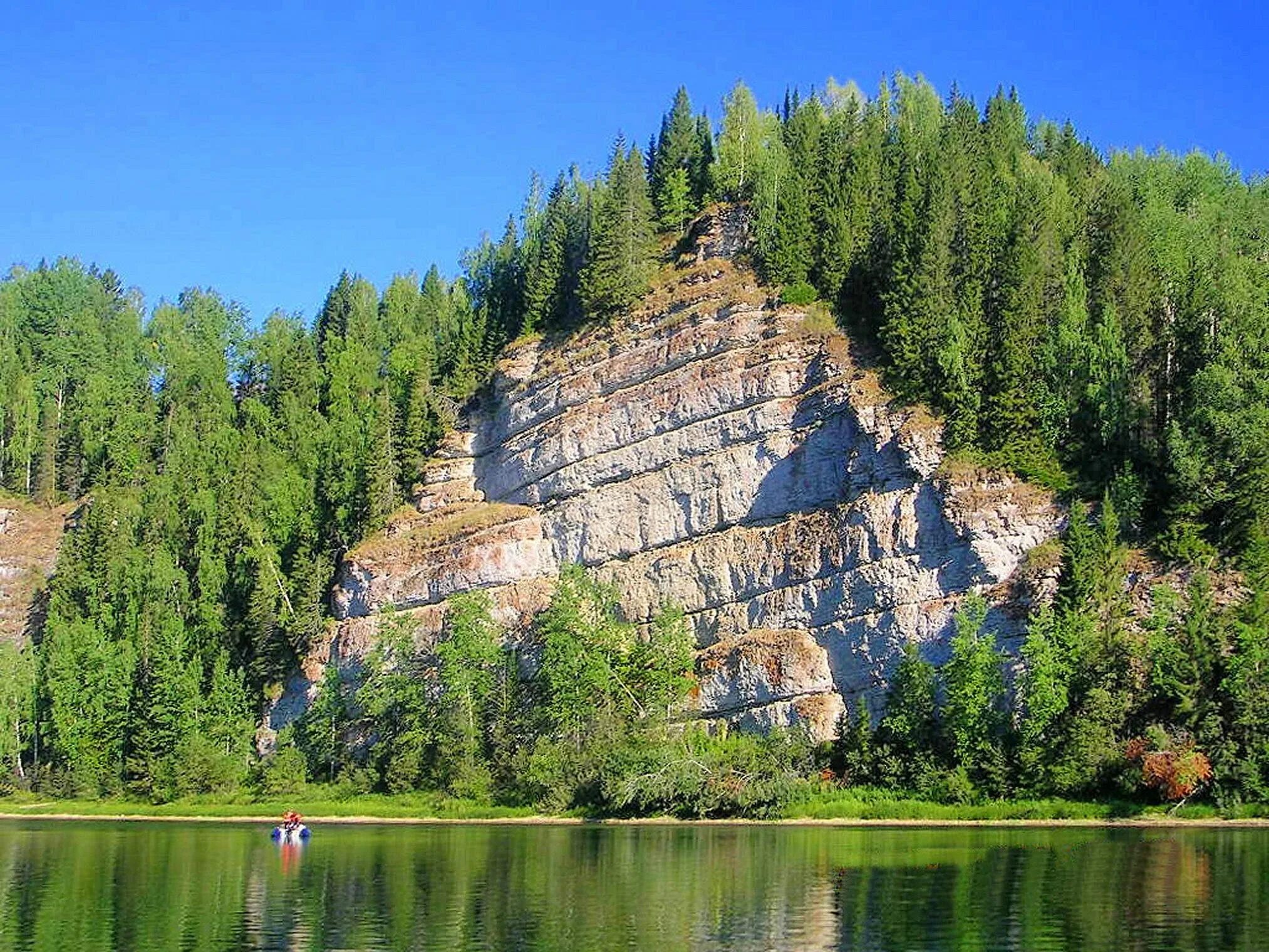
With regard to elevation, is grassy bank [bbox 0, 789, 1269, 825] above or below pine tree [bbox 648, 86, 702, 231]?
below

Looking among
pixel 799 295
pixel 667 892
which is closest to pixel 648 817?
pixel 667 892

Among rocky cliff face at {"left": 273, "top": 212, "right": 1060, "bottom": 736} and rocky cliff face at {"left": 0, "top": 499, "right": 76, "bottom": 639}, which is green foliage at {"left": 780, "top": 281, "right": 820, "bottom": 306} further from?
rocky cliff face at {"left": 0, "top": 499, "right": 76, "bottom": 639}

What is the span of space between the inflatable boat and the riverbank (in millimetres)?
13978

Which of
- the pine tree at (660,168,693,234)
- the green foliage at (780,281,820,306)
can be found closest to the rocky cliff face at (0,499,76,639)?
the pine tree at (660,168,693,234)

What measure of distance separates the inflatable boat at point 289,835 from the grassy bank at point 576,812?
1430 centimetres

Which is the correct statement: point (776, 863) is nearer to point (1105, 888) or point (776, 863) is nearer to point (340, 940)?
point (1105, 888)

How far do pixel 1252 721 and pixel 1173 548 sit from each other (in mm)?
10885

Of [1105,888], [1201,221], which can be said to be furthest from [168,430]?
[1105,888]

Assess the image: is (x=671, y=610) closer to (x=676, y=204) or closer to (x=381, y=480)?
(x=381, y=480)

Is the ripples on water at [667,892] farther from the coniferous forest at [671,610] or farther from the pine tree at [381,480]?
the pine tree at [381,480]

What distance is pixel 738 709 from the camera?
252 feet

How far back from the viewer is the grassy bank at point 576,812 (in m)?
62.2

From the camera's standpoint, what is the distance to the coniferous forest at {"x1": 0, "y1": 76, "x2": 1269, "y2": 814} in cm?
6681

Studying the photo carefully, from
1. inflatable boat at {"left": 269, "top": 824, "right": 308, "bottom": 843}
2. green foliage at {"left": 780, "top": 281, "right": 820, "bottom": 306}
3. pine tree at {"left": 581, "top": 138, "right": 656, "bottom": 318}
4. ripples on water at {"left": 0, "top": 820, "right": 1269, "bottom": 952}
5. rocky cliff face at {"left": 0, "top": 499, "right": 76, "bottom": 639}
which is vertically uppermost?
pine tree at {"left": 581, "top": 138, "right": 656, "bottom": 318}
